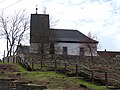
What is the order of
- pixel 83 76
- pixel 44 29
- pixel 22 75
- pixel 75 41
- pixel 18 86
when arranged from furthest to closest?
pixel 75 41
pixel 44 29
pixel 83 76
pixel 22 75
pixel 18 86

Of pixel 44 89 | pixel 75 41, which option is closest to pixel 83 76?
pixel 44 89

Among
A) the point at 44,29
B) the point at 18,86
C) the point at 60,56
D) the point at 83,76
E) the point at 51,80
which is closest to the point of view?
the point at 18,86

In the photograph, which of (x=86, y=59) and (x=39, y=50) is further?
(x=39, y=50)

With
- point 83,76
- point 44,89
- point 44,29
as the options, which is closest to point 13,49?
point 44,29

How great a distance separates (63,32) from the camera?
6353 centimetres

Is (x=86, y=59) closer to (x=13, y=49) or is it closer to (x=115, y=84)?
(x=115, y=84)

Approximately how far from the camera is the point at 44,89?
49.8 ft

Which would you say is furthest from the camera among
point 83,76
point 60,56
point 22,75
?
point 60,56

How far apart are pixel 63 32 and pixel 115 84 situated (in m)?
41.8

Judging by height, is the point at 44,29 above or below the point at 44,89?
above

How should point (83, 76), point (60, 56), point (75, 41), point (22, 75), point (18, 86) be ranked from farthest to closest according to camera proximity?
point (75, 41), point (60, 56), point (83, 76), point (22, 75), point (18, 86)

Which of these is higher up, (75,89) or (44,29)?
(44,29)

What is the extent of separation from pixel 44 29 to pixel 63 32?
14.7m

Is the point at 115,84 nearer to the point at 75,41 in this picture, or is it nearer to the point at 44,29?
the point at 44,29
